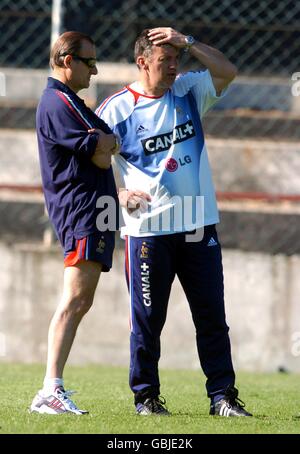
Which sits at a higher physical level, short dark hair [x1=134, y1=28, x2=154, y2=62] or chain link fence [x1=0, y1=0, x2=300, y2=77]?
chain link fence [x1=0, y1=0, x2=300, y2=77]

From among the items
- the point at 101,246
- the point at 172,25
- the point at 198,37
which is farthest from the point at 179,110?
the point at 198,37

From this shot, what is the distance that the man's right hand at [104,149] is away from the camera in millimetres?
5457

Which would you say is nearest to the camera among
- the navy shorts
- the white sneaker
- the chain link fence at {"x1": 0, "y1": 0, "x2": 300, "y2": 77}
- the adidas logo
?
the white sneaker

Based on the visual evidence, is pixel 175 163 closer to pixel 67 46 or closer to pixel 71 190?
pixel 71 190

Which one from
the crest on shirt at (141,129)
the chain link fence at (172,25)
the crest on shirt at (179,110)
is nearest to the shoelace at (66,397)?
the crest on shirt at (141,129)

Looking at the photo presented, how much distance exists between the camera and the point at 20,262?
9.70 metres

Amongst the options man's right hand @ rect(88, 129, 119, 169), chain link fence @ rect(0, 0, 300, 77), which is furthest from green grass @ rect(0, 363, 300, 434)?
chain link fence @ rect(0, 0, 300, 77)

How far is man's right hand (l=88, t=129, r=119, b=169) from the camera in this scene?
17.9ft

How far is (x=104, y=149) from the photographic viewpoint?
5.46 meters

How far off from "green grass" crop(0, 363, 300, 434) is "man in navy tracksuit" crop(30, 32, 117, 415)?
38 centimetres

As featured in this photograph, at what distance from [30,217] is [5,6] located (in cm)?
266

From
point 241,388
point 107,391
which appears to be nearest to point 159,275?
point 107,391

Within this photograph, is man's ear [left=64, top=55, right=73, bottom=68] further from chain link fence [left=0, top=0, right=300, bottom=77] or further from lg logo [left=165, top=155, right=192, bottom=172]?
chain link fence [left=0, top=0, right=300, bottom=77]

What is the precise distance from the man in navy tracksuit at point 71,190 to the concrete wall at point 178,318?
3.94 metres
